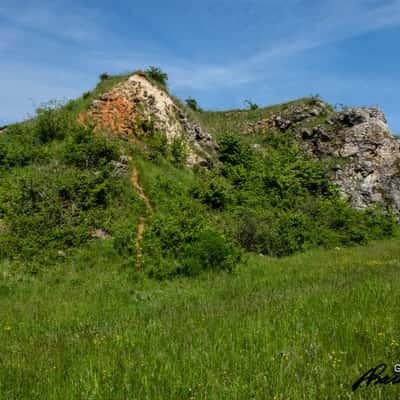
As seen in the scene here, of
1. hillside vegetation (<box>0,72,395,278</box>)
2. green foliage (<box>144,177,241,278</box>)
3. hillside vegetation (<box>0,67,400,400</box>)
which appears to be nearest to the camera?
hillside vegetation (<box>0,67,400,400</box>)

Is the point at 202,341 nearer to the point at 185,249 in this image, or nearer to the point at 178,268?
the point at 178,268

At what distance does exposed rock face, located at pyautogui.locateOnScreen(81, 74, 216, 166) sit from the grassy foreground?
14295 mm

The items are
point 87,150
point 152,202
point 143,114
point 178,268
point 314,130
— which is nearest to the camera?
point 178,268

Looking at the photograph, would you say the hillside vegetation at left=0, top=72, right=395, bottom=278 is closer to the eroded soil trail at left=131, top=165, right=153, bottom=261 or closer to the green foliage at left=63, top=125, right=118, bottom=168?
the green foliage at left=63, top=125, right=118, bottom=168

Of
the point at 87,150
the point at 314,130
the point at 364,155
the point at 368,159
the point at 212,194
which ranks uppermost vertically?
the point at 314,130

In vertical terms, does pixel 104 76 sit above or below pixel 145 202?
above

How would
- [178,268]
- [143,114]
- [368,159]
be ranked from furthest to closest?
[368,159], [143,114], [178,268]

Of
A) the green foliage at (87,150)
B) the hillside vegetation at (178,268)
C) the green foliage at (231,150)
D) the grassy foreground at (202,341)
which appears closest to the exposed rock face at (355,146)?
the hillside vegetation at (178,268)

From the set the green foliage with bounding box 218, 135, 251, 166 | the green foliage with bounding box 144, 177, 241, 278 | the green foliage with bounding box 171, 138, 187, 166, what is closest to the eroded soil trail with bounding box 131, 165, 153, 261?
the green foliage with bounding box 144, 177, 241, 278

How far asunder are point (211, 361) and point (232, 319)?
1.67m
